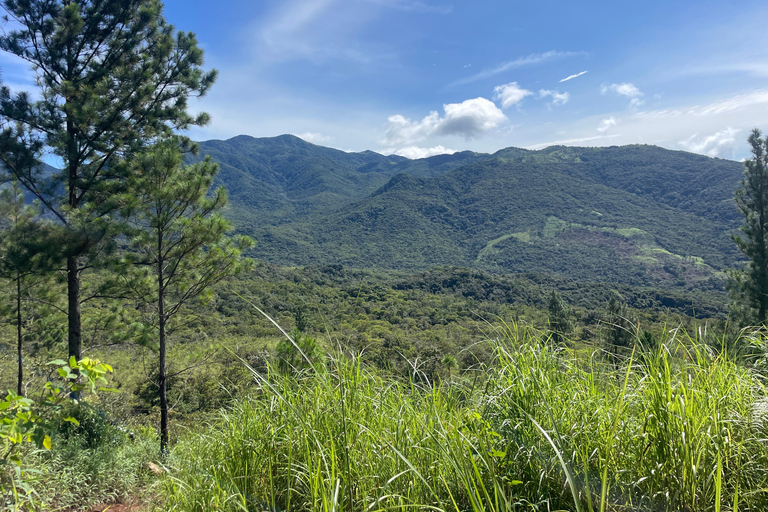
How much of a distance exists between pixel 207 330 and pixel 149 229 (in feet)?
80.9

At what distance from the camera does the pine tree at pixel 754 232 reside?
1265cm

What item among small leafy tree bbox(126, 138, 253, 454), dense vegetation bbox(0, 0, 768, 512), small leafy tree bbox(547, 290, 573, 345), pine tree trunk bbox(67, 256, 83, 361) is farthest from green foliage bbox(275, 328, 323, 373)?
pine tree trunk bbox(67, 256, 83, 361)

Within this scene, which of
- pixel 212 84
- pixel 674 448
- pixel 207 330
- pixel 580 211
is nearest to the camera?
pixel 674 448

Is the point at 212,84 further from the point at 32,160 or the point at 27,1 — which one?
the point at 32,160

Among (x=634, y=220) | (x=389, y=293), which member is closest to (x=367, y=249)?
(x=389, y=293)

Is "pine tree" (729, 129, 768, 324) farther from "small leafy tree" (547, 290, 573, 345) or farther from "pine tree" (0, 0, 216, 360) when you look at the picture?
"pine tree" (0, 0, 216, 360)

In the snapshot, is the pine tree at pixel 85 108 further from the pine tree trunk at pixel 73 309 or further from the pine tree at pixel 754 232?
the pine tree at pixel 754 232

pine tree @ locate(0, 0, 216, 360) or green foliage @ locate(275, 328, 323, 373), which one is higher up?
pine tree @ locate(0, 0, 216, 360)

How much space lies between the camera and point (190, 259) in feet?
20.4

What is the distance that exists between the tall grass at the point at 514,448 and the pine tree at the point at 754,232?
50.1 feet

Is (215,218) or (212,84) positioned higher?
(212,84)

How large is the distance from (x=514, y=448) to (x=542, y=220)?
149736mm

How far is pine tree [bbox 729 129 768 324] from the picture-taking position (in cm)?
1265

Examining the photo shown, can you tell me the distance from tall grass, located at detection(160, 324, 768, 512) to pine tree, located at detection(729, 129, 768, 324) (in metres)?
15.3
